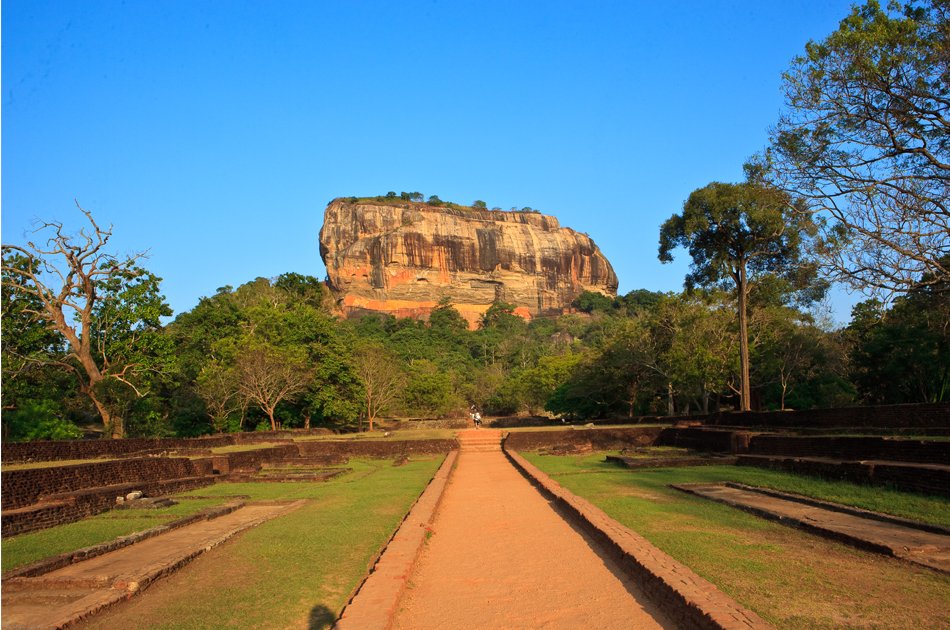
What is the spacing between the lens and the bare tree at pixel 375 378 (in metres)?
34.0

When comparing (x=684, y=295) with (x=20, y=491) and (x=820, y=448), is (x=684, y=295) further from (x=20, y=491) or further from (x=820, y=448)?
(x=20, y=491)

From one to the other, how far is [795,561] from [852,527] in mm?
1673

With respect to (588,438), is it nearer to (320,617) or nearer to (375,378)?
(375,378)

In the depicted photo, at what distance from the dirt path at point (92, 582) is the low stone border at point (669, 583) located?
13.6 feet

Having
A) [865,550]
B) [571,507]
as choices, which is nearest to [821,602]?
[865,550]

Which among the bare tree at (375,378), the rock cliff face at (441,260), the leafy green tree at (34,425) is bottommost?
the leafy green tree at (34,425)

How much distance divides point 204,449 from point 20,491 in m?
9.33

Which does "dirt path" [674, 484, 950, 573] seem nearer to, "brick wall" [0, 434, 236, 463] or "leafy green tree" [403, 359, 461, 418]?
"brick wall" [0, 434, 236, 463]

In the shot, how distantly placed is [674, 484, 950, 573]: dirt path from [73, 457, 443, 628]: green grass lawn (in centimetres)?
452

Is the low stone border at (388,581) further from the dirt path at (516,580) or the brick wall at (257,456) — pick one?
the brick wall at (257,456)

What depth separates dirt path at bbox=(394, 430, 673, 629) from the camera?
479cm

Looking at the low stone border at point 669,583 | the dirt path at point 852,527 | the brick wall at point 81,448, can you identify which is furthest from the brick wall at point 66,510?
the dirt path at point 852,527

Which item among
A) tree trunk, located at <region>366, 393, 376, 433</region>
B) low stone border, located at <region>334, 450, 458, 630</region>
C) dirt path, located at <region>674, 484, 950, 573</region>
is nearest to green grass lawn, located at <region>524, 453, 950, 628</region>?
dirt path, located at <region>674, 484, 950, 573</region>

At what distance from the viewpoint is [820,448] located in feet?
41.4
